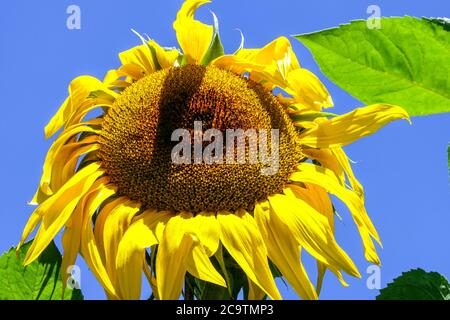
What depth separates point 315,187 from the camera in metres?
→ 2.54

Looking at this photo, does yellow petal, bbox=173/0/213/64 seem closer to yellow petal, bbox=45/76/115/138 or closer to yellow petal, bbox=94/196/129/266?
yellow petal, bbox=45/76/115/138

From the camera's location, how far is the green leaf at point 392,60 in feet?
5.84

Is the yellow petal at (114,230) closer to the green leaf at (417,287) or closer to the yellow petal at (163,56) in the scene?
the yellow petal at (163,56)

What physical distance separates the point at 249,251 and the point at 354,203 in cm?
53

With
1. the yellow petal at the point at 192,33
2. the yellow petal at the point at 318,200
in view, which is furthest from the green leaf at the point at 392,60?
the yellow petal at the point at 192,33

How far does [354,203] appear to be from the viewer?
2469mm

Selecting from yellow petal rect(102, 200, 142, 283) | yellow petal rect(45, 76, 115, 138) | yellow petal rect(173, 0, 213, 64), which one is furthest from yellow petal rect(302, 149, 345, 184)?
yellow petal rect(45, 76, 115, 138)

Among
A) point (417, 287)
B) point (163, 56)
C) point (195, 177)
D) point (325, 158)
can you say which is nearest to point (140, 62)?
point (163, 56)

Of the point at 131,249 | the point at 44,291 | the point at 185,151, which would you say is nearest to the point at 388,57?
the point at 185,151

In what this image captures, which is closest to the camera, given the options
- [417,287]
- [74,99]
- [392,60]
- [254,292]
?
[392,60]

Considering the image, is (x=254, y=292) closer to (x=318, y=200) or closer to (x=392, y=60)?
(x=318, y=200)

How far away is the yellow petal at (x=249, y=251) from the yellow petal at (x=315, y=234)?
0.43 ft
